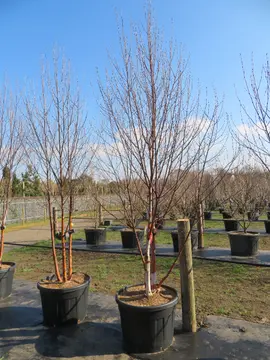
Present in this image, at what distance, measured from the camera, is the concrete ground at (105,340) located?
2.69 meters

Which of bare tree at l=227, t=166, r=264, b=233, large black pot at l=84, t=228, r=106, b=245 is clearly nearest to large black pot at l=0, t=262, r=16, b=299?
large black pot at l=84, t=228, r=106, b=245

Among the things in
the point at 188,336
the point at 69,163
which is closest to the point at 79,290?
the point at 188,336

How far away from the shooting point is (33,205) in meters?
18.0

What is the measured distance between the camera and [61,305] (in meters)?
3.30

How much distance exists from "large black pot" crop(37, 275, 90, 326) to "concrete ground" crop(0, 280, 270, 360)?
10 cm

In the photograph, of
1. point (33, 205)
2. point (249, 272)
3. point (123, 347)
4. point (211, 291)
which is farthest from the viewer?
point (33, 205)

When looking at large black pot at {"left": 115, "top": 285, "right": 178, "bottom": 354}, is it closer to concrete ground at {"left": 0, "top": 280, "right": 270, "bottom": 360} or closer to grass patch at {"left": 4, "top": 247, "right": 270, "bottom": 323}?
concrete ground at {"left": 0, "top": 280, "right": 270, "bottom": 360}

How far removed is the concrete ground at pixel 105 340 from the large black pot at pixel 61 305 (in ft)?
0.32

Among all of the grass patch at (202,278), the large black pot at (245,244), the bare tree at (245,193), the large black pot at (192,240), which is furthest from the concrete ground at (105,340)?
the bare tree at (245,193)

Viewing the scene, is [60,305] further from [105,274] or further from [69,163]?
[105,274]

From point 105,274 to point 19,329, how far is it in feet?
7.88

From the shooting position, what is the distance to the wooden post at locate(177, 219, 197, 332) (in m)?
3.08

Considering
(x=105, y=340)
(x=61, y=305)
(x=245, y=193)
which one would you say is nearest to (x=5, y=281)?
(x=61, y=305)

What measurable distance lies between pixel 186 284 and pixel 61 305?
139 cm
